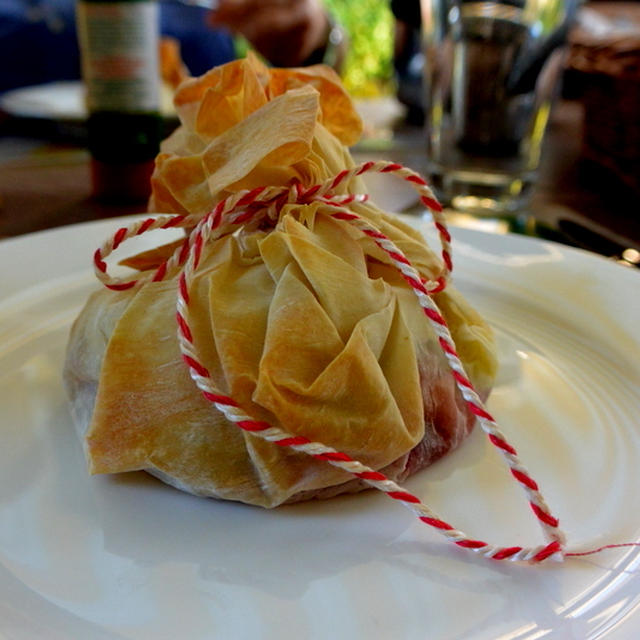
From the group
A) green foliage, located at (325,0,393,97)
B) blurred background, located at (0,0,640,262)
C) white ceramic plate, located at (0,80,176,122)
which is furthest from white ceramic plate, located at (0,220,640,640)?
green foliage, located at (325,0,393,97)

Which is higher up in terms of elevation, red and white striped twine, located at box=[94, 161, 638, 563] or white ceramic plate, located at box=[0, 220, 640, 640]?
red and white striped twine, located at box=[94, 161, 638, 563]

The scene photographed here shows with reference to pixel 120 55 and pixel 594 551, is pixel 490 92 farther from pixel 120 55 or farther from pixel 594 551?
pixel 594 551

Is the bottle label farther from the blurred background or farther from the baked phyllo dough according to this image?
the baked phyllo dough

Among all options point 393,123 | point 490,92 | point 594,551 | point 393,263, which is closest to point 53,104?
point 393,123

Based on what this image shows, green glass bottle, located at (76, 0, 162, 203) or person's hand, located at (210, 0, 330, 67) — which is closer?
green glass bottle, located at (76, 0, 162, 203)

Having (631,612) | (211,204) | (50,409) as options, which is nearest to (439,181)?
(211,204)

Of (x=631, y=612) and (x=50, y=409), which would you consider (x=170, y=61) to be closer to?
(x=50, y=409)
